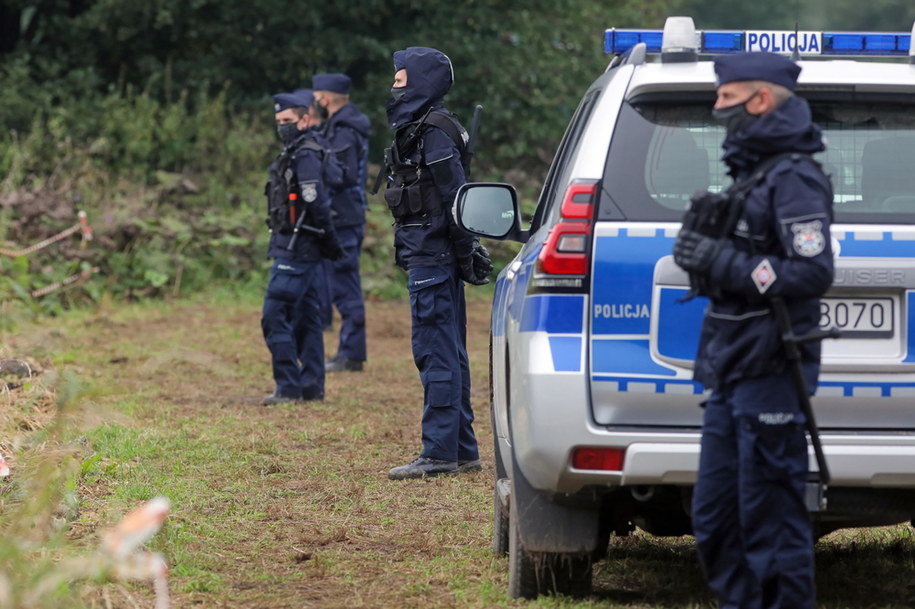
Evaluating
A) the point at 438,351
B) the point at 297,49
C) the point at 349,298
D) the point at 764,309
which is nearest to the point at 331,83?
the point at 349,298

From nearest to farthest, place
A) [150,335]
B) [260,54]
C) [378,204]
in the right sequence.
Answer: [150,335]
[378,204]
[260,54]

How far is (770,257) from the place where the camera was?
3.98 meters

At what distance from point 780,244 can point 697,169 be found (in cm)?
57

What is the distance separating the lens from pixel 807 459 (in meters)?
4.12

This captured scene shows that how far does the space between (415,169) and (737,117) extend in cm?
356

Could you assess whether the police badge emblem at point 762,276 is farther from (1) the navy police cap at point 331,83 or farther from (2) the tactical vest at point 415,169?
(1) the navy police cap at point 331,83

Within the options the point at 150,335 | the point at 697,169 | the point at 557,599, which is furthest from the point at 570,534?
the point at 150,335

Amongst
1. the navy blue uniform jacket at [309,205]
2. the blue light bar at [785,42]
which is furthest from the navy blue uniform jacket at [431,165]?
the navy blue uniform jacket at [309,205]

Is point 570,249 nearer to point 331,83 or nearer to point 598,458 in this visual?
point 598,458

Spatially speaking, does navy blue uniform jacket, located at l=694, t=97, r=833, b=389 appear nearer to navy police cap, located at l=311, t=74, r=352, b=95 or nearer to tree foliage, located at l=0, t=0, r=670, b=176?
navy police cap, located at l=311, t=74, r=352, b=95

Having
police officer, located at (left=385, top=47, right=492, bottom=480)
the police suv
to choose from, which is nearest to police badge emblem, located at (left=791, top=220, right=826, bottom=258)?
the police suv

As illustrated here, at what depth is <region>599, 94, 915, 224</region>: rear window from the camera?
4457 millimetres

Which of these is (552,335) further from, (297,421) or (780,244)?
(297,421)

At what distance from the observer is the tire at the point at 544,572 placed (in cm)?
488
